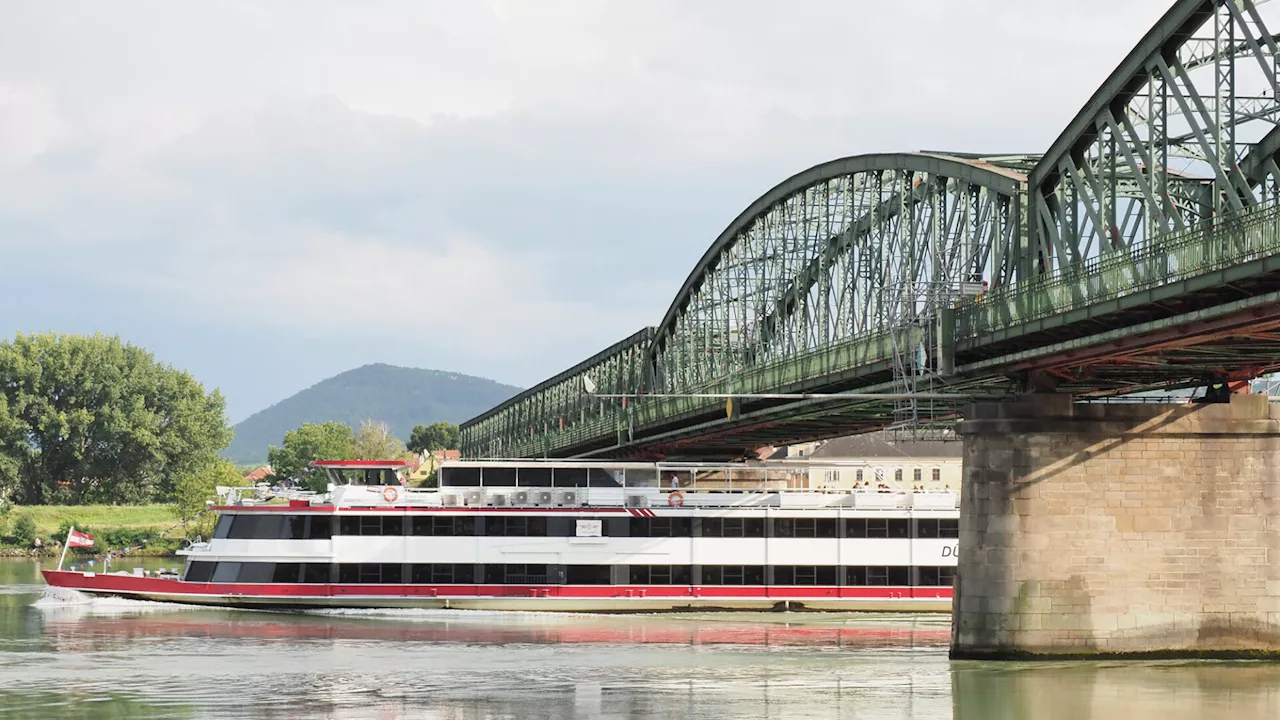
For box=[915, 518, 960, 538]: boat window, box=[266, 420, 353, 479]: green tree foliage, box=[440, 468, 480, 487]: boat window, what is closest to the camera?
box=[440, 468, 480, 487]: boat window

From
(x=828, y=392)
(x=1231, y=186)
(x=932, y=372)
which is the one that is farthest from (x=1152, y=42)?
(x=828, y=392)

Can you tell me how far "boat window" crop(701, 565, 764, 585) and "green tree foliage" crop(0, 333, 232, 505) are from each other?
88758 millimetres

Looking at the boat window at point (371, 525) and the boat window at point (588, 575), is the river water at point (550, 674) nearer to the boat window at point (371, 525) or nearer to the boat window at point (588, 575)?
the boat window at point (588, 575)

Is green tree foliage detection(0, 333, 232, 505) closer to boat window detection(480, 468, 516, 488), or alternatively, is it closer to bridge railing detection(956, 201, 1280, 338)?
boat window detection(480, 468, 516, 488)

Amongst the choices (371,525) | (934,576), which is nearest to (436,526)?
(371,525)

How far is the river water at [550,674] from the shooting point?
116 ft

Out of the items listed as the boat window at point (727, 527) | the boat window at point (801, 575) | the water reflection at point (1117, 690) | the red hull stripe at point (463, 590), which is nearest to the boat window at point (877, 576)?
the red hull stripe at point (463, 590)

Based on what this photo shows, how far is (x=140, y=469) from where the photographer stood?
13875cm

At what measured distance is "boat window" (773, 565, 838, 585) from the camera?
188 ft

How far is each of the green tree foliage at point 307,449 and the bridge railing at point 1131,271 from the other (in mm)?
136680

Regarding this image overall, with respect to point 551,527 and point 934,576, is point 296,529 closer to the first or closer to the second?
point 551,527

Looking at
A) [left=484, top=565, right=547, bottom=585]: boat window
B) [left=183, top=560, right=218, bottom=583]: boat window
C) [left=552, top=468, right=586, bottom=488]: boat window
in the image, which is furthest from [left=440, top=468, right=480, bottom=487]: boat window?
[left=183, top=560, right=218, bottom=583]: boat window

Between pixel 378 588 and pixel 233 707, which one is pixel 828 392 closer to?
pixel 378 588

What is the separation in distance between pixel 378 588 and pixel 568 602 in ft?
20.3
